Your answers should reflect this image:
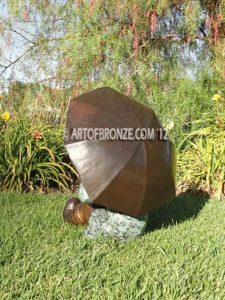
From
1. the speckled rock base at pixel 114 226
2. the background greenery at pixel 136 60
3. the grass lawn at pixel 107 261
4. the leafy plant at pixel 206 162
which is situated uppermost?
the background greenery at pixel 136 60

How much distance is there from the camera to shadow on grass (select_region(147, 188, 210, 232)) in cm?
376

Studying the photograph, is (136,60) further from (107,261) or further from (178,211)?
(107,261)

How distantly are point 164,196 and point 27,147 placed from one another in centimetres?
253

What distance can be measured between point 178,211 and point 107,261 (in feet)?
5.55

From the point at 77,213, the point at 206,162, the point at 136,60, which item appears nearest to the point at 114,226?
the point at 77,213

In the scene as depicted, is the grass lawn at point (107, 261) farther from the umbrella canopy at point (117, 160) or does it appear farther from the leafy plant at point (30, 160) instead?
the leafy plant at point (30, 160)

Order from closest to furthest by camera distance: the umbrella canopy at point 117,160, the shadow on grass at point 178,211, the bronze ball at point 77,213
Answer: the umbrella canopy at point 117,160, the bronze ball at point 77,213, the shadow on grass at point 178,211

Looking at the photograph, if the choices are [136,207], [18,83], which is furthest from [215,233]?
[18,83]

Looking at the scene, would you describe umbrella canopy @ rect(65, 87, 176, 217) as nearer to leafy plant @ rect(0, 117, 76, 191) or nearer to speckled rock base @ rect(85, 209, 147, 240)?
speckled rock base @ rect(85, 209, 147, 240)

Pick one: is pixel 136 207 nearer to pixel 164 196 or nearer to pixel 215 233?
pixel 164 196

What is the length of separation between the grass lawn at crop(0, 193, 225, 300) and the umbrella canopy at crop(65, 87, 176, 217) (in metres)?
0.32

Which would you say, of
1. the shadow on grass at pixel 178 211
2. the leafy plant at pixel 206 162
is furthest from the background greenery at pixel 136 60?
the shadow on grass at pixel 178 211

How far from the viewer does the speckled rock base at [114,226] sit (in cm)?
314

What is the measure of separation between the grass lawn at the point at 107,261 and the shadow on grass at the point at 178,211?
0.03m
